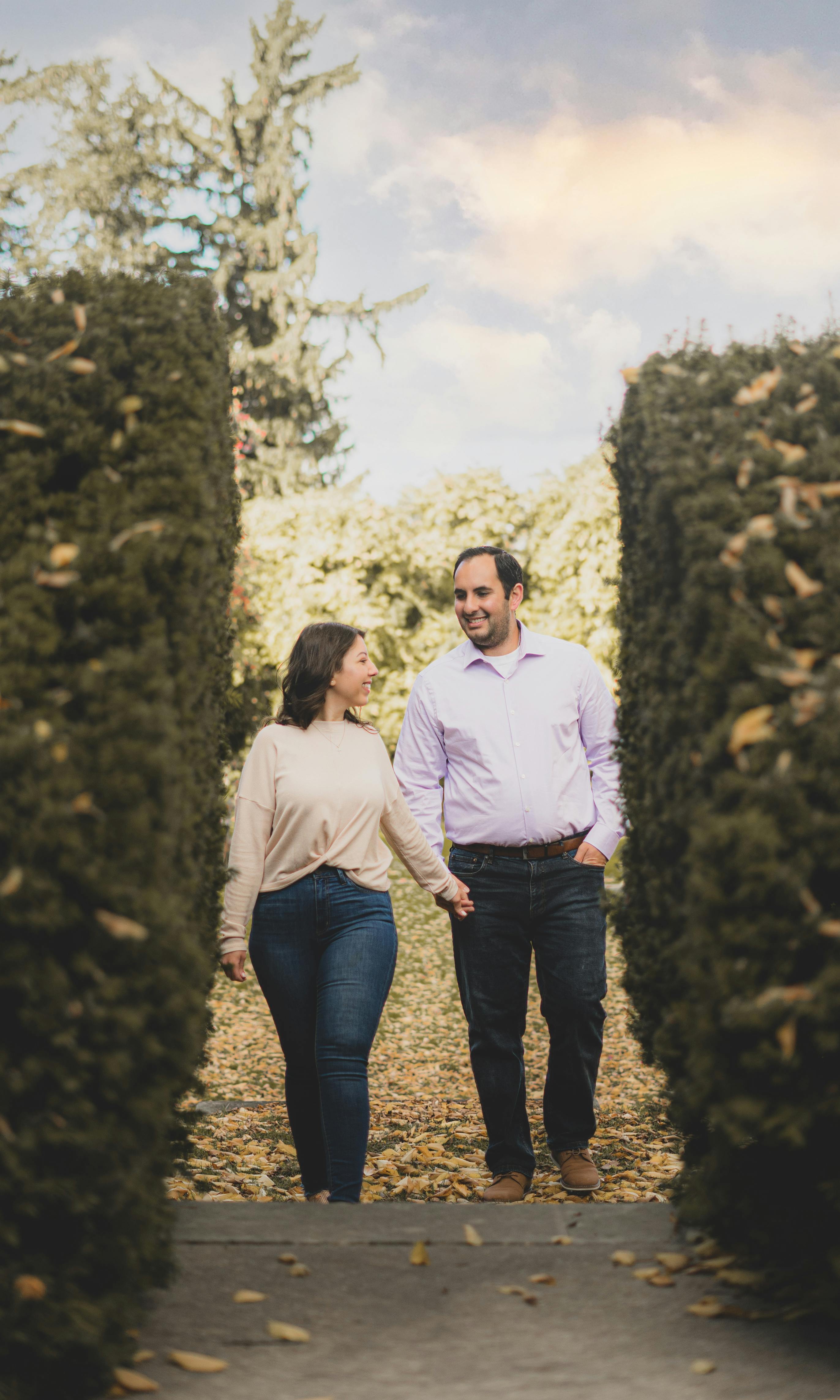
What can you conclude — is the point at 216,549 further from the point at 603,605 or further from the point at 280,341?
the point at 280,341

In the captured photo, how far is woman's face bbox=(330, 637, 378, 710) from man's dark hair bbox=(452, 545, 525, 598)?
70 centimetres

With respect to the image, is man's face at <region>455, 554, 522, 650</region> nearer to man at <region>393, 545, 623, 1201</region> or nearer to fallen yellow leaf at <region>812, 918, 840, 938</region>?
man at <region>393, 545, 623, 1201</region>

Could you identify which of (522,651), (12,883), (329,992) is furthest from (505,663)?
(12,883)

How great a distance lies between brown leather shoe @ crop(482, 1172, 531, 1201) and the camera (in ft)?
13.3

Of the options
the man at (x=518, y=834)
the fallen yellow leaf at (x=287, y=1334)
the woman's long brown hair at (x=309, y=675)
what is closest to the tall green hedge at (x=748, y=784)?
the fallen yellow leaf at (x=287, y=1334)

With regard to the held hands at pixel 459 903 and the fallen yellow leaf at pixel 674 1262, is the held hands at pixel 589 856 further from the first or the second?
the fallen yellow leaf at pixel 674 1262

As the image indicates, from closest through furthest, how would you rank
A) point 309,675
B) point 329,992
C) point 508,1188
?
point 329,992
point 309,675
point 508,1188

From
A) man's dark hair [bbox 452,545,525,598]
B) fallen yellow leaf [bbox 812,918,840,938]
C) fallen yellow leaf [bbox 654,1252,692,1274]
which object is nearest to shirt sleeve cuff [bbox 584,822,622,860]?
man's dark hair [bbox 452,545,525,598]

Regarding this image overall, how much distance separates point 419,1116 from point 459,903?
2.63 metres

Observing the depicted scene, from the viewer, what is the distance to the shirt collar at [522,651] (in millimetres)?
4508

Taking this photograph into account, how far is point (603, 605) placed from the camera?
22391 mm

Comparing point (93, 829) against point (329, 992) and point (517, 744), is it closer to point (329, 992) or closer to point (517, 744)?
point (329, 992)

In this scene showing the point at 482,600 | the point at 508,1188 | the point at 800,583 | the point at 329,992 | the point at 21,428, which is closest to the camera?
the point at 800,583

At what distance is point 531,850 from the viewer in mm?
4195
